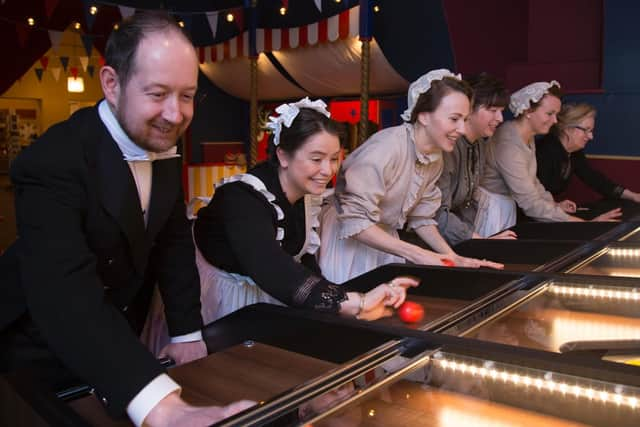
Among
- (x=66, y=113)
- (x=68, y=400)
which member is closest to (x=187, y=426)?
(x=68, y=400)

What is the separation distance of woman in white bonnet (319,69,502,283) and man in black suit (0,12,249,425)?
104 cm

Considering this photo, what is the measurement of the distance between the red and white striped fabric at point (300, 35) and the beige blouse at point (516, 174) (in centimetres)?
491

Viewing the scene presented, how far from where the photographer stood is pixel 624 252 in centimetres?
189

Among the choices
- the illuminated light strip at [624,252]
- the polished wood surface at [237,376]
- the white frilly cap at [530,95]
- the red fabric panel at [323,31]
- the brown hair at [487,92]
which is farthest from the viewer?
the red fabric panel at [323,31]

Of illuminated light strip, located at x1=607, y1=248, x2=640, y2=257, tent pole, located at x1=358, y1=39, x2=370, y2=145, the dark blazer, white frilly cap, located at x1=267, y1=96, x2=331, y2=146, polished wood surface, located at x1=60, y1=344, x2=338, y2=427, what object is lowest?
polished wood surface, located at x1=60, y1=344, x2=338, y2=427

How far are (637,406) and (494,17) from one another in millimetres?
6337

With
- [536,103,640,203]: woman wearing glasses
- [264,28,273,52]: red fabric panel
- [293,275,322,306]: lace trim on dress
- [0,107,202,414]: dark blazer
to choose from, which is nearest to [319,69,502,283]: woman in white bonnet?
[293,275,322,306]: lace trim on dress

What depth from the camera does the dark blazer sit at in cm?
95

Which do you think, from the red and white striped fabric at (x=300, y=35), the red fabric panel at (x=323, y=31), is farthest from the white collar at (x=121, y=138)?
the red fabric panel at (x=323, y=31)

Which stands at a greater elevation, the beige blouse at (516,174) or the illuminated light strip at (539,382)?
the beige blouse at (516,174)

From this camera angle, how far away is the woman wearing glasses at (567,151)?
3.77m

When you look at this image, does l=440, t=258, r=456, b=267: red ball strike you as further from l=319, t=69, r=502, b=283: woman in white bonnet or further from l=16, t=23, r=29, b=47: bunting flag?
l=16, t=23, r=29, b=47: bunting flag

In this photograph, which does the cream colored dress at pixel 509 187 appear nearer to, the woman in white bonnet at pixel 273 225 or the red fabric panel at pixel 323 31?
the woman in white bonnet at pixel 273 225

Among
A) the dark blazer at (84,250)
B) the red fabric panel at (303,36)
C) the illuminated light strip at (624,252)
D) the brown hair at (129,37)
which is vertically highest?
the red fabric panel at (303,36)
